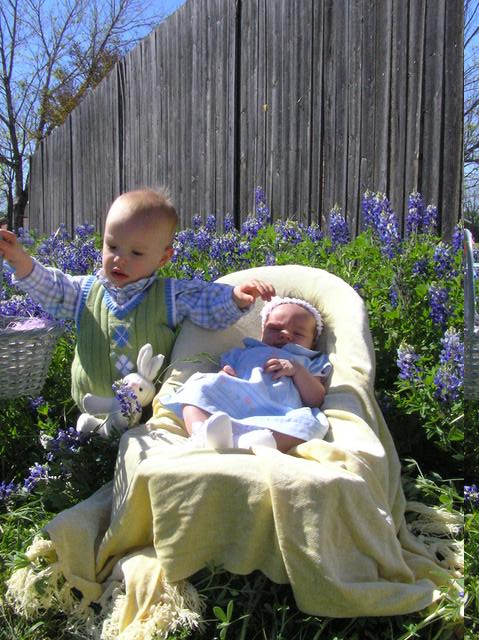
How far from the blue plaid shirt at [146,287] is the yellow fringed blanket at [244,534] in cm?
86

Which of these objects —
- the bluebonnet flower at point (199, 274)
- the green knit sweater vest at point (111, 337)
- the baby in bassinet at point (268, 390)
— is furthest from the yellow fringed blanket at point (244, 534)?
the bluebonnet flower at point (199, 274)

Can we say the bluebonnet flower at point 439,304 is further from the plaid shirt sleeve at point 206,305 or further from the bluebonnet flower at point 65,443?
the bluebonnet flower at point 65,443

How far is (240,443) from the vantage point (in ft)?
8.35

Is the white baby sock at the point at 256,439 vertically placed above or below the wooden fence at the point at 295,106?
below

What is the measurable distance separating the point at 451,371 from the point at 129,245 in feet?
4.67

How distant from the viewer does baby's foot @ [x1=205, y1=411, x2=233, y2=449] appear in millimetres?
2418

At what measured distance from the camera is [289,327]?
318cm

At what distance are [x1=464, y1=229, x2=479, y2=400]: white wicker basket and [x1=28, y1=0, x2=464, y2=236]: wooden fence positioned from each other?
10.4ft

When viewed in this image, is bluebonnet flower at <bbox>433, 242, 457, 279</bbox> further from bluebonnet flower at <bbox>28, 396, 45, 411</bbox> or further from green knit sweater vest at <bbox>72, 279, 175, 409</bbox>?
bluebonnet flower at <bbox>28, 396, 45, 411</bbox>

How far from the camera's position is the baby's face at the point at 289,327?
3176mm

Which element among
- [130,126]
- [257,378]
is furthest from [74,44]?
[257,378]

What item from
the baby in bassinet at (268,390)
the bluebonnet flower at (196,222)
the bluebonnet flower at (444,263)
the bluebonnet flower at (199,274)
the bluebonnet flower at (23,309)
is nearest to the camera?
the baby in bassinet at (268,390)

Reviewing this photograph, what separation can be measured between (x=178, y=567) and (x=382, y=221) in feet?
7.92

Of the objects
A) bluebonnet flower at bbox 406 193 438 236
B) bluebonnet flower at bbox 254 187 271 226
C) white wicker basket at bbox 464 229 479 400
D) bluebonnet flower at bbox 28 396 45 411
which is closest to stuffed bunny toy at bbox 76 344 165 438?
bluebonnet flower at bbox 28 396 45 411
